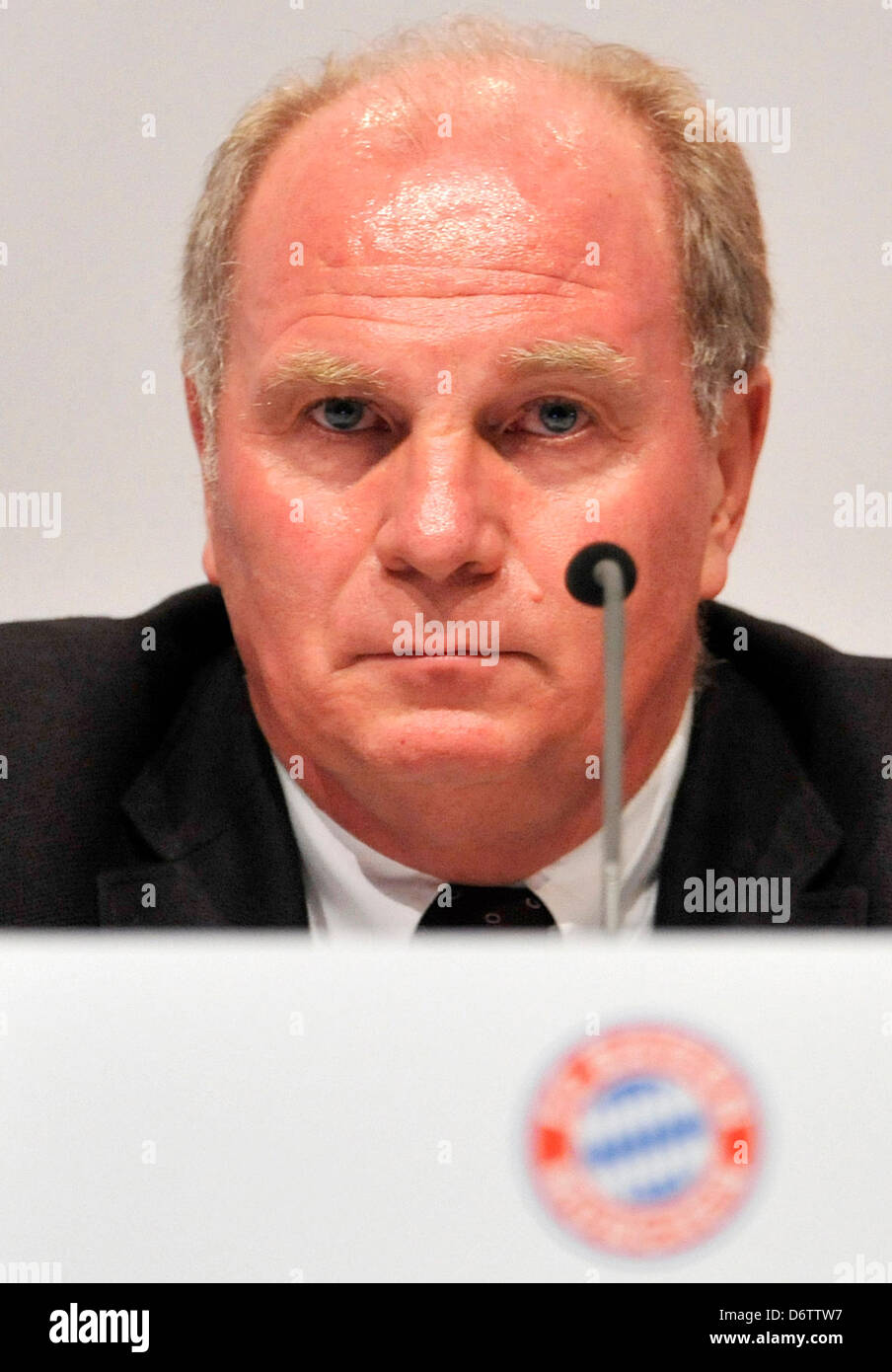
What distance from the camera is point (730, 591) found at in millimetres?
1923

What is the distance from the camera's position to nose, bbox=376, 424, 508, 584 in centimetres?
134

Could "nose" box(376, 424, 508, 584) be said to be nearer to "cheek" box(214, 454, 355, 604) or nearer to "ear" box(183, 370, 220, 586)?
"cheek" box(214, 454, 355, 604)

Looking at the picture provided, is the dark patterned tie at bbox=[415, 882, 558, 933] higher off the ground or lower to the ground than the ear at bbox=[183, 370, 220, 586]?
lower

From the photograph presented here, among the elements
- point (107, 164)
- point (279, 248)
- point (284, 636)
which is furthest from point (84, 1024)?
Result: point (107, 164)

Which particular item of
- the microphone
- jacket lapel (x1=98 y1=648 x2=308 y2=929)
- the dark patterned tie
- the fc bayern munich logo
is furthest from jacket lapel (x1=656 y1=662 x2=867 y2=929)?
the fc bayern munich logo

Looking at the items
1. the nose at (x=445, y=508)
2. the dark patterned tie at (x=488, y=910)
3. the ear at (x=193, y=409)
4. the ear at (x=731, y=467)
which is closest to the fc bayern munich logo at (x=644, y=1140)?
the nose at (x=445, y=508)

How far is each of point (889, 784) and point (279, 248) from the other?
0.76 m

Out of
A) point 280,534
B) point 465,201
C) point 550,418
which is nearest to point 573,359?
point 550,418

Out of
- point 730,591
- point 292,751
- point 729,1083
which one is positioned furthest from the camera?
point 730,591

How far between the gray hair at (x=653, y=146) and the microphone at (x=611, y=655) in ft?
1.88

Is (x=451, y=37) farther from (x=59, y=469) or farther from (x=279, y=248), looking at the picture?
(x=59, y=469)

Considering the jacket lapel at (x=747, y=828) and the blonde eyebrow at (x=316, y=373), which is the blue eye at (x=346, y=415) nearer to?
the blonde eyebrow at (x=316, y=373)

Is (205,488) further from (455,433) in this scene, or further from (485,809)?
(485,809)

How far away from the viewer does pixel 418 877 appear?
154 centimetres
